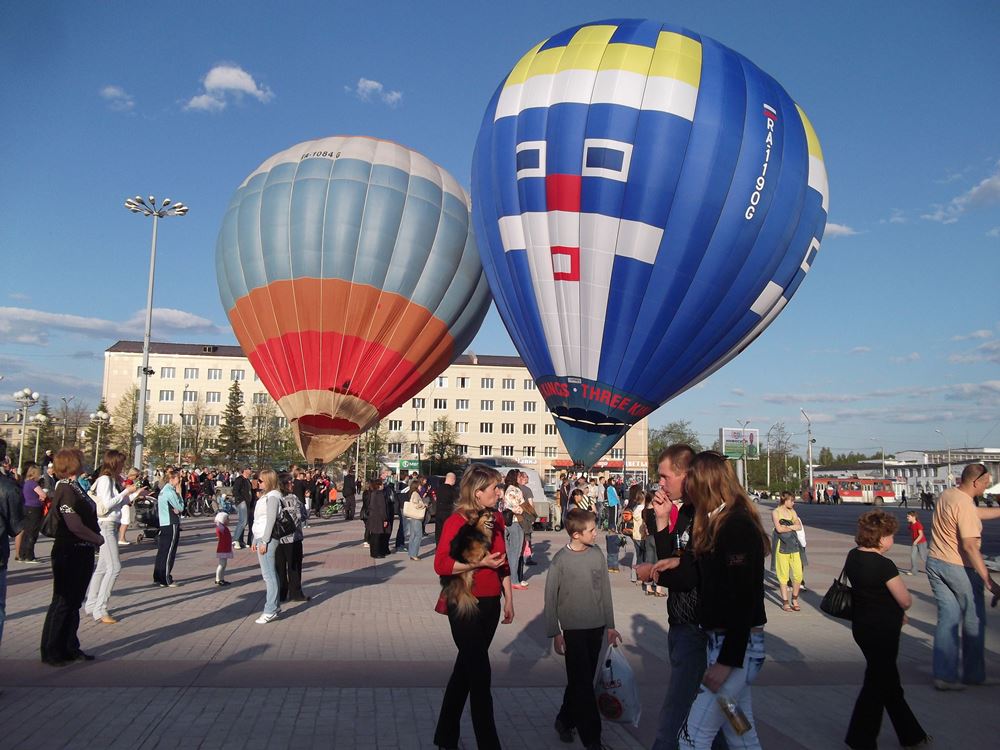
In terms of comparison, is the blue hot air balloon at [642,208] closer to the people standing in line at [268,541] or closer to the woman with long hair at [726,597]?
the people standing in line at [268,541]

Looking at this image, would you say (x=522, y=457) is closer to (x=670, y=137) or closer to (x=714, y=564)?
(x=670, y=137)

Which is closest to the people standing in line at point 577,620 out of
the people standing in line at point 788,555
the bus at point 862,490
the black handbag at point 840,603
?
the black handbag at point 840,603

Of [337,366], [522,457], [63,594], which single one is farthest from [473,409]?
[63,594]

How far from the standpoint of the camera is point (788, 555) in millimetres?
10875

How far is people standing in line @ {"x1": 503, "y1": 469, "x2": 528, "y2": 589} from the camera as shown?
1177 cm

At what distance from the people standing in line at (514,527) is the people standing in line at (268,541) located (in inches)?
139

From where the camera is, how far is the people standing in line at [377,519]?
50.5 ft

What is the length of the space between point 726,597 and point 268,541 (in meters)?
6.56

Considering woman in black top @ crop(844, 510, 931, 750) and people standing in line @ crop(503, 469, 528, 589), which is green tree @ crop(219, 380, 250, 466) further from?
woman in black top @ crop(844, 510, 931, 750)

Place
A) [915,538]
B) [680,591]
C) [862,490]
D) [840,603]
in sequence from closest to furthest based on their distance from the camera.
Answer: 1. [680,591]
2. [840,603]
3. [915,538]
4. [862,490]

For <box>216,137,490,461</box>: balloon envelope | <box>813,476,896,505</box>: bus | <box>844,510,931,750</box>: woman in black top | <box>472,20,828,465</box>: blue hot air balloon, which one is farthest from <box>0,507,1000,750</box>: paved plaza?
<box>813,476,896,505</box>: bus

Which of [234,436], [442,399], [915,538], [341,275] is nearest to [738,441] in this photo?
[442,399]

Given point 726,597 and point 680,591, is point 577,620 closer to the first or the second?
point 680,591

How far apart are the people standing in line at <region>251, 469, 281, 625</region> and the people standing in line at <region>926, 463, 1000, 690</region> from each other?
6.49 meters
